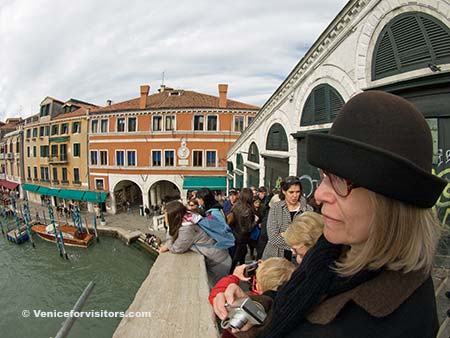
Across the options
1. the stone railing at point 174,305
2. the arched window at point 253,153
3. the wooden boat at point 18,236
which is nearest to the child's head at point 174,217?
the stone railing at point 174,305

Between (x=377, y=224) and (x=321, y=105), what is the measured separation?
491 centimetres

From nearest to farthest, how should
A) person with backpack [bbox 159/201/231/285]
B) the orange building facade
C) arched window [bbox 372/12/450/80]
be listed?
person with backpack [bbox 159/201/231/285]
arched window [bbox 372/12/450/80]
the orange building facade

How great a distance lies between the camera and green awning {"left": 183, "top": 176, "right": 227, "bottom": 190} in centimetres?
1917

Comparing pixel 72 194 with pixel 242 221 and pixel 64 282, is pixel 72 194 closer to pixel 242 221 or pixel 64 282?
pixel 64 282

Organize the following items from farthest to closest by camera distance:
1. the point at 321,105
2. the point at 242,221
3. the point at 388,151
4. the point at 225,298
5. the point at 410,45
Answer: the point at 321,105 < the point at 242,221 < the point at 410,45 < the point at 225,298 < the point at 388,151

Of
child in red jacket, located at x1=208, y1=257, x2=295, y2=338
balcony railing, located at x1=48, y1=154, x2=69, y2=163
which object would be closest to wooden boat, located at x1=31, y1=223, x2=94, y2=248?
balcony railing, located at x1=48, y1=154, x2=69, y2=163

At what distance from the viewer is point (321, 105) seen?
16.3 feet

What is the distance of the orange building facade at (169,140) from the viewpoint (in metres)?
19.7

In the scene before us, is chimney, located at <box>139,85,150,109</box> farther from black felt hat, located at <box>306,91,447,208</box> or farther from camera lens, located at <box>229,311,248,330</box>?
black felt hat, located at <box>306,91,447,208</box>

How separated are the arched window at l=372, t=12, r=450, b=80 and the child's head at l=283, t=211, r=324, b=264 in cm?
273

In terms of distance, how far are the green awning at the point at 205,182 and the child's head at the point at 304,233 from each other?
17.5 meters

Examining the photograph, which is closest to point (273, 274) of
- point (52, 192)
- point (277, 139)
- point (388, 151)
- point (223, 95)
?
point (388, 151)

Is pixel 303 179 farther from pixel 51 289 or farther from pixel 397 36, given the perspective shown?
pixel 51 289

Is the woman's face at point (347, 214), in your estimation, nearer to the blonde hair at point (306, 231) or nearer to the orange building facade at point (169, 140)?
the blonde hair at point (306, 231)
